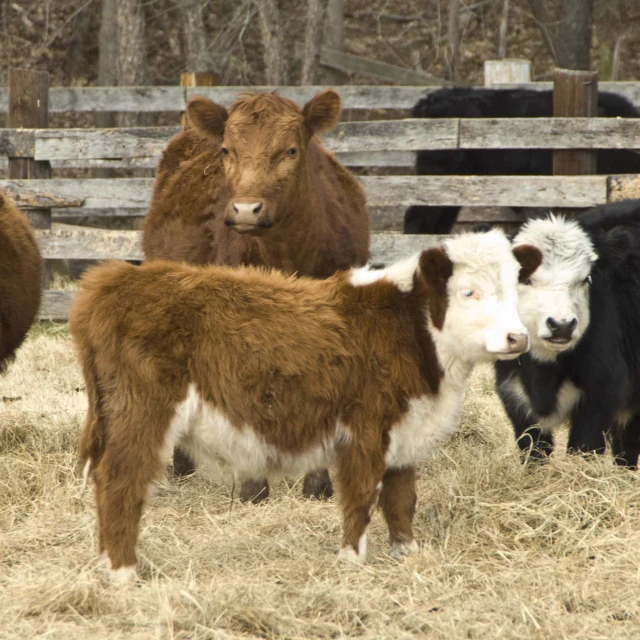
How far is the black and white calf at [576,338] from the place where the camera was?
4.53m

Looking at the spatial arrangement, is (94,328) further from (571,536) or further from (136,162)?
(136,162)

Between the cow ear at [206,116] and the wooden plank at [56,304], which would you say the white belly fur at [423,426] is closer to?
the cow ear at [206,116]

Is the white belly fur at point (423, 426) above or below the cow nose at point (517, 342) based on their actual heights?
below

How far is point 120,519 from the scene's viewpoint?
3654mm

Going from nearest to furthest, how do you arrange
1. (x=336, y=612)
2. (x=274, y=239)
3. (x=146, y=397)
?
1. (x=336, y=612)
2. (x=146, y=397)
3. (x=274, y=239)

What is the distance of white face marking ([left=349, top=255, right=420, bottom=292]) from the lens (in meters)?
3.94

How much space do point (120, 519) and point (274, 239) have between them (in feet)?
5.92

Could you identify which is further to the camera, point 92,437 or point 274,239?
point 274,239

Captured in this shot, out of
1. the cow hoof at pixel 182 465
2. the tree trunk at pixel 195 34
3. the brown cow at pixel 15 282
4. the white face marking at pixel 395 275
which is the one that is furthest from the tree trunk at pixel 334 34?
the white face marking at pixel 395 275

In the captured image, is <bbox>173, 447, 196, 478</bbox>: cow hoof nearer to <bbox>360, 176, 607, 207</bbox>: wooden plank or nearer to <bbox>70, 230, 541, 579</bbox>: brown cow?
<bbox>70, 230, 541, 579</bbox>: brown cow

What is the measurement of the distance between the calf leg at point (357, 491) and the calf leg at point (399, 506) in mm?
208

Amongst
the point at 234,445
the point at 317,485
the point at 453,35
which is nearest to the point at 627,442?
the point at 317,485

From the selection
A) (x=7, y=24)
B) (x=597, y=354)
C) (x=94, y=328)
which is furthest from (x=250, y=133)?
(x=7, y=24)

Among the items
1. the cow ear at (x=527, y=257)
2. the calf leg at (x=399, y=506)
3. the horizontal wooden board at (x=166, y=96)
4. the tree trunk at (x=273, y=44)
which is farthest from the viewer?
the tree trunk at (x=273, y=44)
